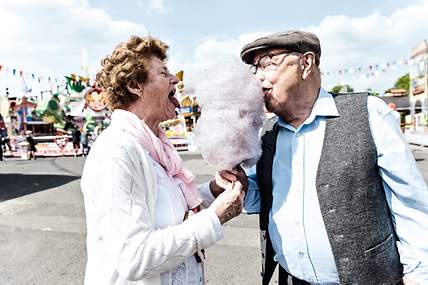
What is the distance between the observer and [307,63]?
66.1 inches

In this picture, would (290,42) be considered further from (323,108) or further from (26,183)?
(26,183)

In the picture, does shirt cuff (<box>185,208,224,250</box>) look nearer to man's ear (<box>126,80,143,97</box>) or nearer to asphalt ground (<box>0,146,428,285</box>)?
man's ear (<box>126,80,143,97</box>)

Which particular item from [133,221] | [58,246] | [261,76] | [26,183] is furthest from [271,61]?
[26,183]

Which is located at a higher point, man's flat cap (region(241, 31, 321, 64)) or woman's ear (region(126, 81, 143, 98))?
man's flat cap (region(241, 31, 321, 64))

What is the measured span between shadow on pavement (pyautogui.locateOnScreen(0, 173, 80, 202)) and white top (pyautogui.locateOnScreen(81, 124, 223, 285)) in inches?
282

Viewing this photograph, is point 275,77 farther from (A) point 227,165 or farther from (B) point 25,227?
(B) point 25,227

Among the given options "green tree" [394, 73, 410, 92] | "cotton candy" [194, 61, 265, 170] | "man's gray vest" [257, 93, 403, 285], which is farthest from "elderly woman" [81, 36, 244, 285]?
"green tree" [394, 73, 410, 92]

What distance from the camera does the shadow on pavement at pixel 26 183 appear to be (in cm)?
804

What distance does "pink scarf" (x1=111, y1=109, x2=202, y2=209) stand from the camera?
1519 mm

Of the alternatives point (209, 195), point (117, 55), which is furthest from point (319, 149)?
point (117, 55)

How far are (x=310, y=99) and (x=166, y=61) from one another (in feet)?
2.48

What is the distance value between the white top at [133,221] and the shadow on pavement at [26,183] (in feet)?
23.5

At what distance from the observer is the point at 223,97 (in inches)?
59.0

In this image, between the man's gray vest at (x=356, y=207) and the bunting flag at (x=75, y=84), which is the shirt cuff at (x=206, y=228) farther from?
the bunting flag at (x=75, y=84)
